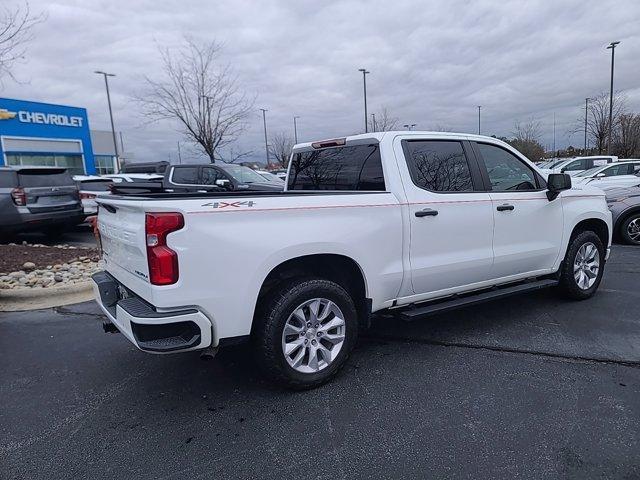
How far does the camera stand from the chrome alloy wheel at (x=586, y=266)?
505 centimetres

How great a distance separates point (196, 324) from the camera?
272 cm

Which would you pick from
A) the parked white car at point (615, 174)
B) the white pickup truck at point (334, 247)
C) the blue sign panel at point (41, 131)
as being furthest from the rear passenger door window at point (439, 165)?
the blue sign panel at point (41, 131)

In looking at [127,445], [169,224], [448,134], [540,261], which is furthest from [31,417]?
[540,261]

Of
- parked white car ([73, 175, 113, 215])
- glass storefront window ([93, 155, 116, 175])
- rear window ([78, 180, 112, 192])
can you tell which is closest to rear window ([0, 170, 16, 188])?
parked white car ([73, 175, 113, 215])

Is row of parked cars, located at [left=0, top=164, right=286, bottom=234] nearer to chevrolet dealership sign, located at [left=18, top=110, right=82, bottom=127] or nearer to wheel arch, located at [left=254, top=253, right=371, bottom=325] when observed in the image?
wheel arch, located at [left=254, top=253, right=371, bottom=325]

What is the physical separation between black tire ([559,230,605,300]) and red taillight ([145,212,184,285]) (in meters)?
4.24

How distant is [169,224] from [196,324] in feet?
2.09

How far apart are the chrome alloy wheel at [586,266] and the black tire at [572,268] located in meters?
0.04

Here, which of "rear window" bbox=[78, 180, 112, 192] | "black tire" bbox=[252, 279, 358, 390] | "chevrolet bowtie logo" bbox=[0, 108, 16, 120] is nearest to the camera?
"black tire" bbox=[252, 279, 358, 390]

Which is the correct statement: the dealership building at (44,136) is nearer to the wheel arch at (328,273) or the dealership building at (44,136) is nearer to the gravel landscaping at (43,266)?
the gravel landscaping at (43,266)

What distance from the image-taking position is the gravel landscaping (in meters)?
6.09

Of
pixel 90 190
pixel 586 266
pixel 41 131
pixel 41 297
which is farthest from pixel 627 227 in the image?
pixel 41 131

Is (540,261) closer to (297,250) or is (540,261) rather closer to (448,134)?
(448,134)

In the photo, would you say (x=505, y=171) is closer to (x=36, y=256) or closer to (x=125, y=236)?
(x=125, y=236)
